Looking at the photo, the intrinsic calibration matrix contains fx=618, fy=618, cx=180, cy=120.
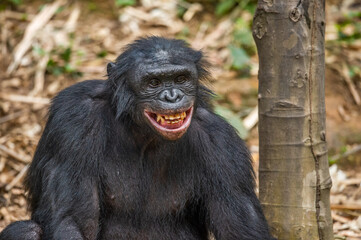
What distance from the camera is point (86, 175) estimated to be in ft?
16.6

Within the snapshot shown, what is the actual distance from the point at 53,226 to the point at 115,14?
6.71 meters

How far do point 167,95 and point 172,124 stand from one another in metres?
0.24

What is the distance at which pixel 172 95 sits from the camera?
194 inches

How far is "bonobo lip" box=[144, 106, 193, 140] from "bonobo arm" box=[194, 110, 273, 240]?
57 centimetres

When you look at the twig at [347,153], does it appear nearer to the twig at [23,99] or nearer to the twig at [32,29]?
the twig at [23,99]

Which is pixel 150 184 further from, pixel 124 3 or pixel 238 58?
pixel 124 3

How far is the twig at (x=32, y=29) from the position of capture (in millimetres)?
9914

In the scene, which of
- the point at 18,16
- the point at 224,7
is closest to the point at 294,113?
the point at 224,7

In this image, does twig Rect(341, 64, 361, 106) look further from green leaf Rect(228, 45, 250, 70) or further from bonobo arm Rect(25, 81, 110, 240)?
bonobo arm Rect(25, 81, 110, 240)

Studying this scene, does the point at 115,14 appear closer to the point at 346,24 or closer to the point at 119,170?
the point at 346,24

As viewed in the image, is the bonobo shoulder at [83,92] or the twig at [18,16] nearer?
the bonobo shoulder at [83,92]

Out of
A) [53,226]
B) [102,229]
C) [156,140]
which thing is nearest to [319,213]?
[156,140]

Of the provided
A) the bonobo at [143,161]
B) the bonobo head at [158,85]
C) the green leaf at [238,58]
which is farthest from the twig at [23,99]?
the bonobo head at [158,85]

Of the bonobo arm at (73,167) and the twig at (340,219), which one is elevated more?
the bonobo arm at (73,167)
